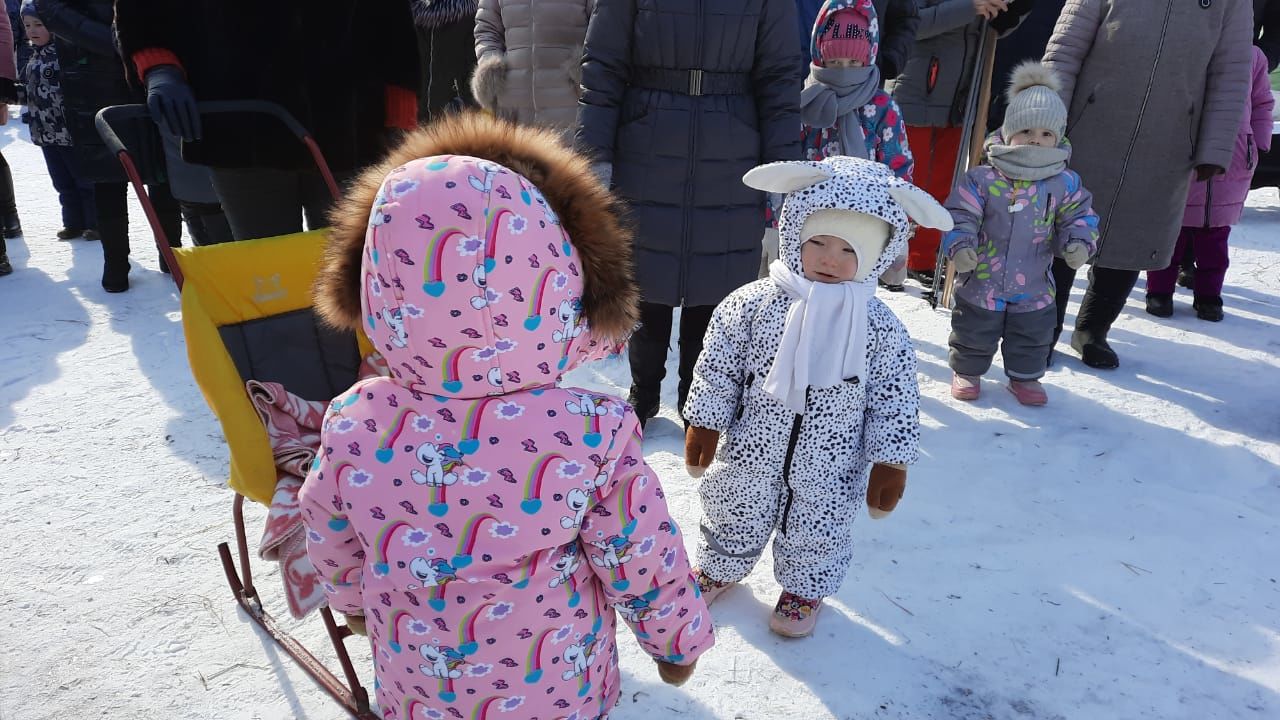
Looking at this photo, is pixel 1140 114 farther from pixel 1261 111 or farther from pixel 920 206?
pixel 920 206

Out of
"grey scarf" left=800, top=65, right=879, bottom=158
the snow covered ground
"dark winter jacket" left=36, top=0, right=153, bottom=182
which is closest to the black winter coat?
"grey scarf" left=800, top=65, right=879, bottom=158

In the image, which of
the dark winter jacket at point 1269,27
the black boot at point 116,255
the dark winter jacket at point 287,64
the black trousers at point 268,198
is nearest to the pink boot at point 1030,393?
the dark winter jacket at point 1269,27

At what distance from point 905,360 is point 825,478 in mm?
385

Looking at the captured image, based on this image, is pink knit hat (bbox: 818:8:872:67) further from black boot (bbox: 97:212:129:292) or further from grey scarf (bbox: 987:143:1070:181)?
black boot (bbox: 97:212:129:292)

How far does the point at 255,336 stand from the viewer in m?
2.13

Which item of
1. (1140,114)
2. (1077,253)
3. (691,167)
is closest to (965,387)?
(1077,253)

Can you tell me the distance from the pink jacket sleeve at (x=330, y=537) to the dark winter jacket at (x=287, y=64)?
1.61 meters

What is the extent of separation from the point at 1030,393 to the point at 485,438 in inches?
129

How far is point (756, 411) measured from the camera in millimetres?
2189

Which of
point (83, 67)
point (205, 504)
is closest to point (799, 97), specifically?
point (205, 504)

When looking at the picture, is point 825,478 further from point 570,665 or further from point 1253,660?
point 1253,660

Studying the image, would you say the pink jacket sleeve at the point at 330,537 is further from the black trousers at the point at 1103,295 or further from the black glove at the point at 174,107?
the black trousers at the point at 1103,295

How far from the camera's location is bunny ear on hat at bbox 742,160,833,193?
2.04 m

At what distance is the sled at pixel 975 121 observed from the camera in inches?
167
